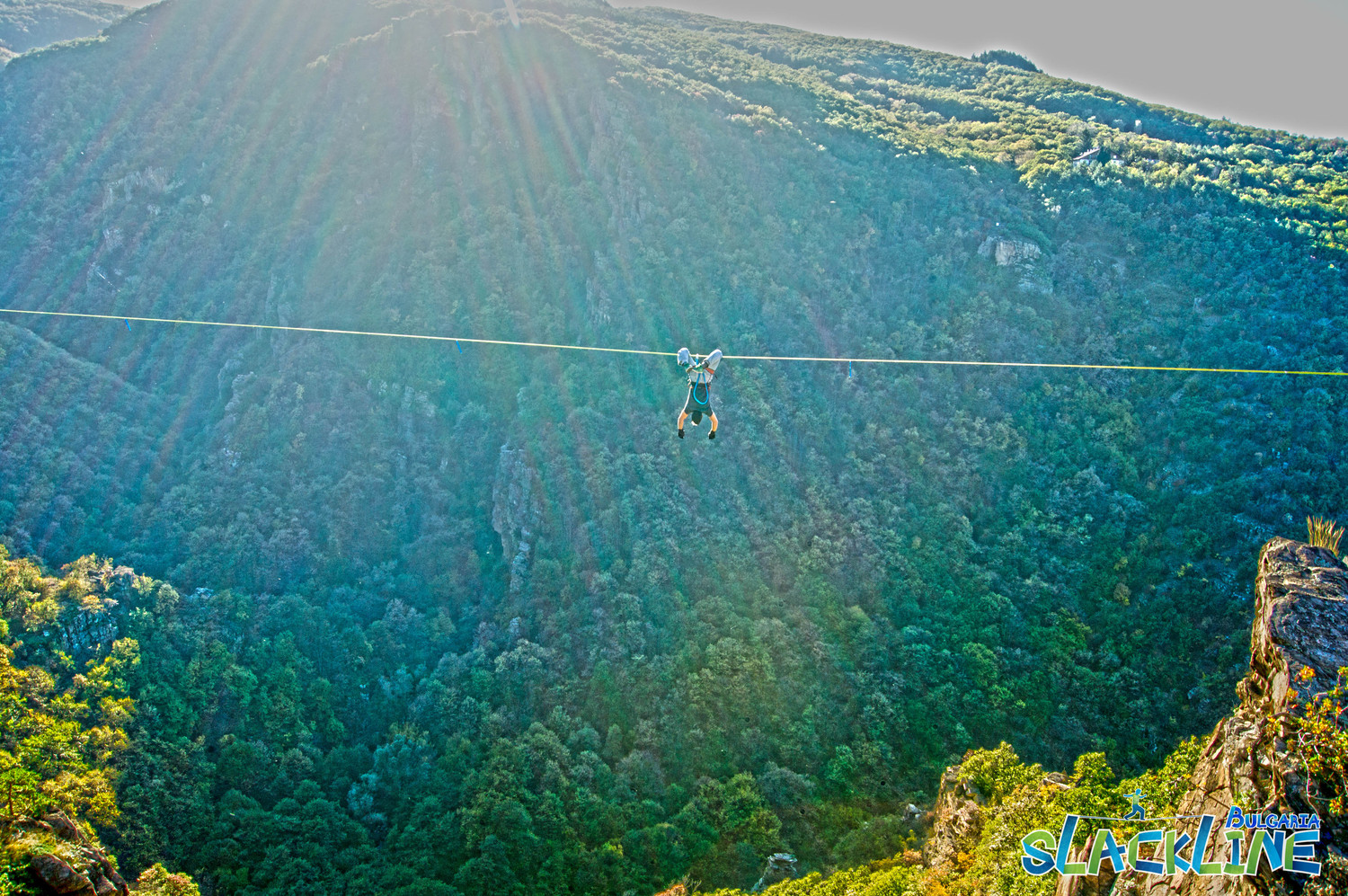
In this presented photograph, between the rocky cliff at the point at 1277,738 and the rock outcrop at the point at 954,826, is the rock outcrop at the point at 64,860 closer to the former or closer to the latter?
the rocky cliff at the point at 1277,738

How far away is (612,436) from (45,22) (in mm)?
87005

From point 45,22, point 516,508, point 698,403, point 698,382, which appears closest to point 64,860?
point 698,403

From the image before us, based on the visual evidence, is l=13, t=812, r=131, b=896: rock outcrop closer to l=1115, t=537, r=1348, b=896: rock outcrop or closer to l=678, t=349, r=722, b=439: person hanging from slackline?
l=678, t=349, r=722, b=439: person hanging from slackline

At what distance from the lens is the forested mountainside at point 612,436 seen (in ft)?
84.5

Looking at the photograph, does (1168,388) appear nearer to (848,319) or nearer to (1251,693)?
(848,319)

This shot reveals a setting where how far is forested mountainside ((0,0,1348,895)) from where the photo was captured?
84.5 ft

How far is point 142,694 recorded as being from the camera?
26.2 m

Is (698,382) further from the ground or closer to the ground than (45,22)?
closer to the ground

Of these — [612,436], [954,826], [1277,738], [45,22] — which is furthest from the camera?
[45,22]

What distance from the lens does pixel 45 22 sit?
3068 inches

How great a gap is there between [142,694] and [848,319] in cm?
3574

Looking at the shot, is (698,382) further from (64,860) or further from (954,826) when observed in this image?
(64,860)

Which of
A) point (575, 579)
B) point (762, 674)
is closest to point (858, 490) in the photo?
point (762, 674)

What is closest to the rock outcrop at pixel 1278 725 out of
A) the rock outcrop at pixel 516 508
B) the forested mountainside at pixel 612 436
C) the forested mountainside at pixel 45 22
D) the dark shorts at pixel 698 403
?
the dark shorts at pixel 698 403
